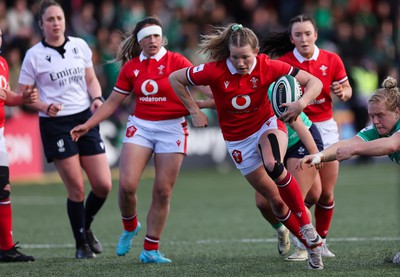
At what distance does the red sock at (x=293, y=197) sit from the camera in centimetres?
733

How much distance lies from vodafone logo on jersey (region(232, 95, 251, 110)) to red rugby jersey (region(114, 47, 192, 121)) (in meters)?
0.82

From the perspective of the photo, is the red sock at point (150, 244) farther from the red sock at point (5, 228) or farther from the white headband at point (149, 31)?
the white headband at point (149, 31)

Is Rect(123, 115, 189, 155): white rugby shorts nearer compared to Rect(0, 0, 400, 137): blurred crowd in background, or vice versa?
Rect(123, 115, 189, 155): white rugby shorts

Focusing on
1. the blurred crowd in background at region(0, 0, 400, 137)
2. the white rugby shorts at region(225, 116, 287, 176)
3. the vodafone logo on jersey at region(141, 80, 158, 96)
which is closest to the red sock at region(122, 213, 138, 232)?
the vodafone logo on jersey at region(141, 80, 158, 96)

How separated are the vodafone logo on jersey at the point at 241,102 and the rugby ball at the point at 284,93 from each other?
1.03 ft

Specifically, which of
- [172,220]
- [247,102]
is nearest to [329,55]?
[247,102]

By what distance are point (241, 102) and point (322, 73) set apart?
1.33 metres

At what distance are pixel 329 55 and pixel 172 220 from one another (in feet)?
13.1

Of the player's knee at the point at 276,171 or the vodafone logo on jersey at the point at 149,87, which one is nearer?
the player's knee at the point at 276,171

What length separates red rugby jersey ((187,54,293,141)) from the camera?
7.55 m

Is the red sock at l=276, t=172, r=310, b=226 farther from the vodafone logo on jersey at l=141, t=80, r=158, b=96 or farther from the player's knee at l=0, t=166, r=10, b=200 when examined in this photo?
the player's knee at l=0, t=166, r=10, b=200

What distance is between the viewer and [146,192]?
51.3 ft

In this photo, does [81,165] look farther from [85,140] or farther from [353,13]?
[353,13]

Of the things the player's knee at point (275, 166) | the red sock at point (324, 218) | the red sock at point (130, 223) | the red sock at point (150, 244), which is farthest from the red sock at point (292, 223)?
the red sock at point (130, 223)
